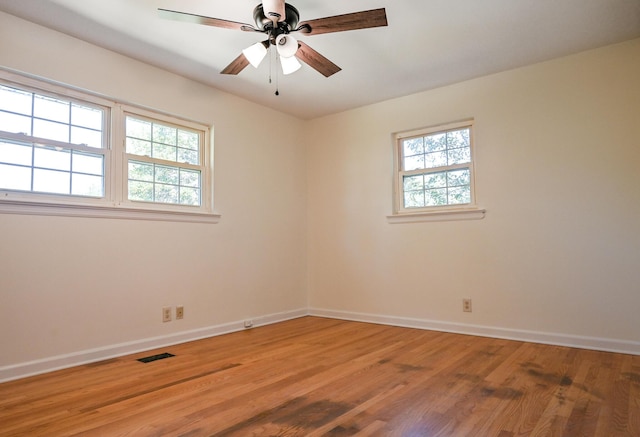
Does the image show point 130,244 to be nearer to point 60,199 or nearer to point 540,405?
point 60,199

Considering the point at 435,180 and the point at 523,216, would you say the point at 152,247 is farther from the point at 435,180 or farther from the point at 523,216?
the point at 523,216

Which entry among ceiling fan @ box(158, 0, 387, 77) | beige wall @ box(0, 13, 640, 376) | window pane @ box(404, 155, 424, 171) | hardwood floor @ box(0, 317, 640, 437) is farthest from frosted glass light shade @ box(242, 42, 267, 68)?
window pane @ box(404, 155, 424, 171)

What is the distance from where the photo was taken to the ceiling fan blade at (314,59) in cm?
262

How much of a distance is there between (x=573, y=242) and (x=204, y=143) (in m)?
3.55

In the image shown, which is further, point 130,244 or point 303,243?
point 303,243

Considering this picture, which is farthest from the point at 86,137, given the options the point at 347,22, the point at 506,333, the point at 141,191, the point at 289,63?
the point at 506,333

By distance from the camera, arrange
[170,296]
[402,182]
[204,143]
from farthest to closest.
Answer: [402,182] < [204,143] < [170,296]

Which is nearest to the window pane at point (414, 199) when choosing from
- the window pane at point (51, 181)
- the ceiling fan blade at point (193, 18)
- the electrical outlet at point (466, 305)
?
the electrical outlet at point (466, 305)

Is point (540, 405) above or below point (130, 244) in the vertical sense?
below

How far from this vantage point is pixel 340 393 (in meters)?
2.29

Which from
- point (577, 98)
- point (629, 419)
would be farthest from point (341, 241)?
point (629, 419)

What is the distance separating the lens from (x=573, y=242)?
3.33 metres

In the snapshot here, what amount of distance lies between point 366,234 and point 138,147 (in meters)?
2.57

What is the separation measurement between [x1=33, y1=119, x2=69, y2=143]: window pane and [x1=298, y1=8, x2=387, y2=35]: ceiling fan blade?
203 cm
